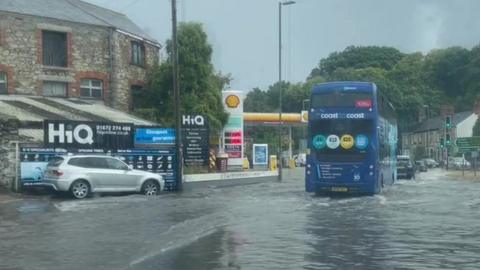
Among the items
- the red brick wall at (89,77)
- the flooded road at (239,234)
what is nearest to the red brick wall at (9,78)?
the red brick wall at (89,77)

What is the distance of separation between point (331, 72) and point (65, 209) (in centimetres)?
9324

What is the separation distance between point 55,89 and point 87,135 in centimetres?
1057

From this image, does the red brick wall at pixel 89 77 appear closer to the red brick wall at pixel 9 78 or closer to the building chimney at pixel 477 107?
the red brick wall at pixel 9 78

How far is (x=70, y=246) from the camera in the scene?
1404 cm

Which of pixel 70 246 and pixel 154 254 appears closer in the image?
pixel 154 254

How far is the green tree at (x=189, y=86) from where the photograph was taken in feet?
147

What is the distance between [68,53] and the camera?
40.4 metres

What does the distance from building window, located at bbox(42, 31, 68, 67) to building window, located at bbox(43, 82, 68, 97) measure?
1042mm

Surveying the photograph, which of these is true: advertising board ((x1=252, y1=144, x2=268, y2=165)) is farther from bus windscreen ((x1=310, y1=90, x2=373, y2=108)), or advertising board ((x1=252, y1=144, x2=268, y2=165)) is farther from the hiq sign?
bus windscreen ((x1=310, y1=90, x2=373, y2=108))

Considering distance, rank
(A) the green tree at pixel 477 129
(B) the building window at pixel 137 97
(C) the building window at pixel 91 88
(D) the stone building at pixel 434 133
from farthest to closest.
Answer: (D) the stone building at pixel 434 133
(A) the green tree at pixel 477 129
(B) the building window at pixel 137 97
(C) the building window at pixel 91 88

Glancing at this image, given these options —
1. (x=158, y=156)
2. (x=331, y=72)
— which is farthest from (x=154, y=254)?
(x=331, y=72)

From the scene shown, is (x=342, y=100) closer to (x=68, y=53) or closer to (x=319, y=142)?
(x=319, y=142)

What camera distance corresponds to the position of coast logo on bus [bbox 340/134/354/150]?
27.7 meters

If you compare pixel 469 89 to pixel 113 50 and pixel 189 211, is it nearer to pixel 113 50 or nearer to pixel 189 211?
pixel 113 50
